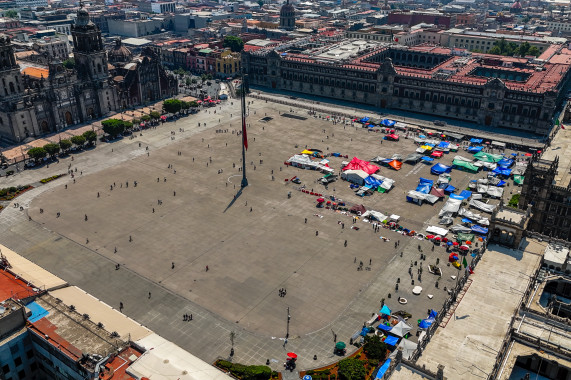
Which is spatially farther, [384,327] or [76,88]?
[76,88]

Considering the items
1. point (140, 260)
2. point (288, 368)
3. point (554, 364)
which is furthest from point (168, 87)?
point (554, 364)

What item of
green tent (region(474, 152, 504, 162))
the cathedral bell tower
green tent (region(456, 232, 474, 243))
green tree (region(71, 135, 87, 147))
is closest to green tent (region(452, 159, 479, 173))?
green tent (region(474, 152, 504, 162))

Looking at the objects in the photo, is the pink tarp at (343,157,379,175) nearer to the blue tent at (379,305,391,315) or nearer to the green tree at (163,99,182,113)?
the blue tent at (379,305,391,315)

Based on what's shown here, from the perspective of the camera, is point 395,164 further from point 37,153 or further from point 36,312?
point 37,153

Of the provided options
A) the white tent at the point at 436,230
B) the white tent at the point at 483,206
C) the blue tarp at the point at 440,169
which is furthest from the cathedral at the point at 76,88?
the white tent at the point at 483,206

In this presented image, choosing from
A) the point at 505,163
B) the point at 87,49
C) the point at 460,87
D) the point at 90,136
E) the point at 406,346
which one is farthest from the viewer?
A: the point at 460,87

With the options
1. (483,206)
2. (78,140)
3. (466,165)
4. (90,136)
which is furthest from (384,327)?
(90,136)

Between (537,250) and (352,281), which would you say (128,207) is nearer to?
(352,281)

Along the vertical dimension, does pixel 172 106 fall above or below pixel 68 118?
above
